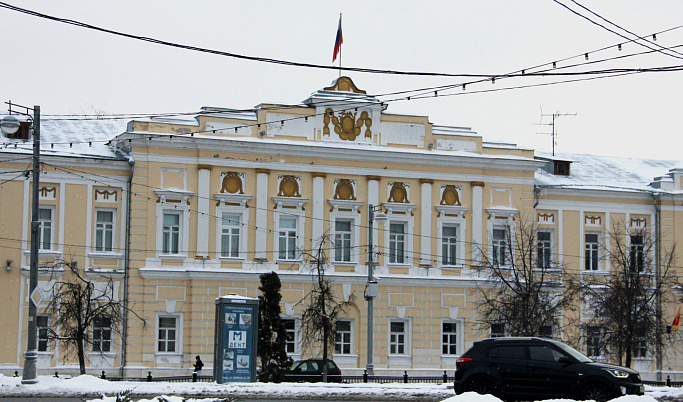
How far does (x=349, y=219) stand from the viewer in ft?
157

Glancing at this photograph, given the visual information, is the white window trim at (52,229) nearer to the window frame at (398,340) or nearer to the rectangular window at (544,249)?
the window frame at (398,340)

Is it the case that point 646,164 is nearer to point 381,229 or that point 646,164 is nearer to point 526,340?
point 381,229

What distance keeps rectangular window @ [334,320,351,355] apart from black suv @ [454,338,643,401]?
1979 cm

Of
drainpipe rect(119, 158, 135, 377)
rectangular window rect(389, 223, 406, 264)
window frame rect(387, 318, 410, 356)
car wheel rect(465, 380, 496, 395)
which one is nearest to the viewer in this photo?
car wheel rect(465, 380, 496, 395)

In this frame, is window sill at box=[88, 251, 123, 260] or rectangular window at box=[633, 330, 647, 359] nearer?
window sill at box=[88, 251, 123, 260]

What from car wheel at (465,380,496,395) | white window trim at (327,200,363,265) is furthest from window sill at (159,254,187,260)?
car wheel at (465,380,496,395)

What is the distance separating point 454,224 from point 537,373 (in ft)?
75.2

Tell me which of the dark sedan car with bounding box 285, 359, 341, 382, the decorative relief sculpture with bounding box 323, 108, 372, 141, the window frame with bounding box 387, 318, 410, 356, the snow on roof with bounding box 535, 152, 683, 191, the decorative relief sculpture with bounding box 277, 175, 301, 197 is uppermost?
the decorative relief sculpture with bounding box 323, 108, 372, 141

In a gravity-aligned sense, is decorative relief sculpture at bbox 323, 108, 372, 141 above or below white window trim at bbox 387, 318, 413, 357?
above

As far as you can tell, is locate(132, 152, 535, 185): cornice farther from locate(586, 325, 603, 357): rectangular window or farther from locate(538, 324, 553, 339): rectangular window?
locate(586, 325, 603, 357): rectangular window

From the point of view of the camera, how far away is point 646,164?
57688mm

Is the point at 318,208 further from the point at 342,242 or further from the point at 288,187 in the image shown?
the point at 342,242

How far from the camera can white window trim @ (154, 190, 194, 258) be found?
45.0 m

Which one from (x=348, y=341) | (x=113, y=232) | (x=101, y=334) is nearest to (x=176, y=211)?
(x=113, y=232)
